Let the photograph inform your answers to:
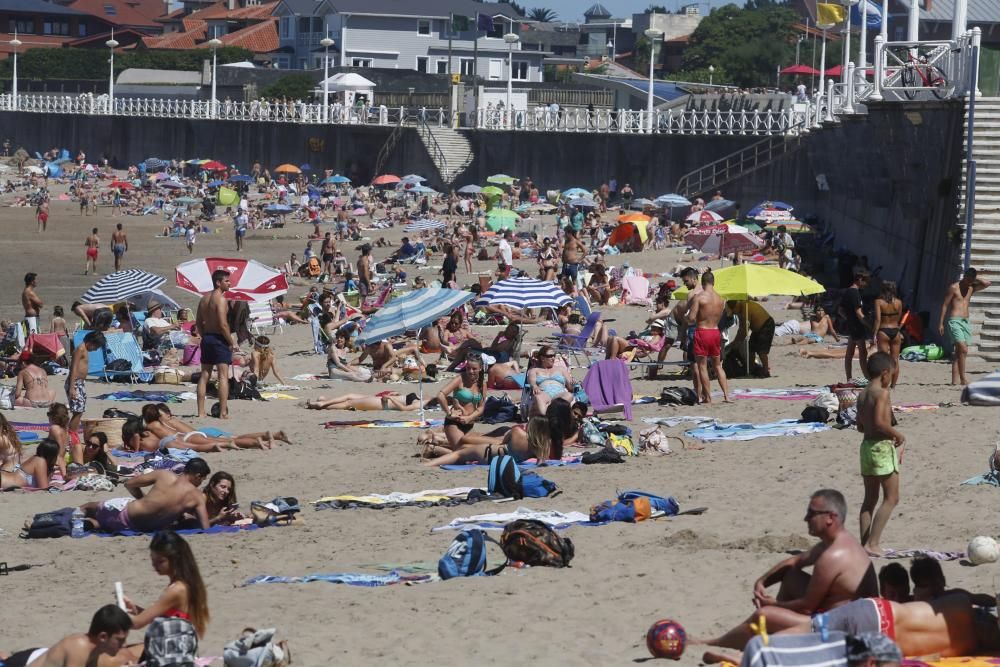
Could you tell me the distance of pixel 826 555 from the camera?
604 centimetres

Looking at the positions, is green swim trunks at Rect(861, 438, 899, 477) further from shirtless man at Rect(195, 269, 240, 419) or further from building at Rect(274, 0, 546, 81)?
building at Rect(274, 0, 546, 81)

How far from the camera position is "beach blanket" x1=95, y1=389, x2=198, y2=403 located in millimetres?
13933

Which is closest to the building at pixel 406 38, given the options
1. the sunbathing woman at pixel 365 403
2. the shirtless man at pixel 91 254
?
the shirtless man at pixel 91 254

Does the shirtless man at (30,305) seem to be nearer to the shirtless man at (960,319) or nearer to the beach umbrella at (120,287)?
the beach umbrella at (120,287)

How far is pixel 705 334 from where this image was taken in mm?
12664

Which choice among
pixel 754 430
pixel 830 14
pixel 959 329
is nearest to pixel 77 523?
pixel 754 430

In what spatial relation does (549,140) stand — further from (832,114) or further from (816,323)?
(816,323)

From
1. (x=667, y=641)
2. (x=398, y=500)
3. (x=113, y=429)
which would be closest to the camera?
(x=667, y=641)

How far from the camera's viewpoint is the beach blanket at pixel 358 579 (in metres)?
7.59

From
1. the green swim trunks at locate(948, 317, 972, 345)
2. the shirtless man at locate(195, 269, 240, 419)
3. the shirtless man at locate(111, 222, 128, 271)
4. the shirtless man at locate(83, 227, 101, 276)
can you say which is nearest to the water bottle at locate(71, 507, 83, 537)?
the shirtless man at locate(195, 269, 240, 419)

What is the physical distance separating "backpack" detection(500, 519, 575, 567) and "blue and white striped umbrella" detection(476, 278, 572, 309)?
8021 millimetres

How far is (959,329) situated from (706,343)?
2.27 metres

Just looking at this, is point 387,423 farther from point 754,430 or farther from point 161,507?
point 161,507

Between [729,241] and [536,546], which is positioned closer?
[536,546]
